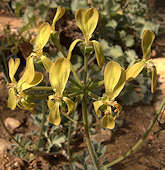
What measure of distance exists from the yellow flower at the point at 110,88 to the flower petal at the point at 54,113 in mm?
192

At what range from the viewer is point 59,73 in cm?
108

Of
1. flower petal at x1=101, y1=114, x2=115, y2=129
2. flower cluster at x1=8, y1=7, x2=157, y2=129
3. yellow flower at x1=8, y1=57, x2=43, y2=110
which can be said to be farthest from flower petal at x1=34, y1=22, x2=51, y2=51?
flower petal at x1=101, y1=114, x2=115, y2=129

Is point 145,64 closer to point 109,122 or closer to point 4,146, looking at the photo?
point 109,122

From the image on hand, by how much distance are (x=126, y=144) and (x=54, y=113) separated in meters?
1.43

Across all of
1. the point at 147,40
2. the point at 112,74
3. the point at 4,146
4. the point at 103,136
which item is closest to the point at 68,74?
the point at 112,74

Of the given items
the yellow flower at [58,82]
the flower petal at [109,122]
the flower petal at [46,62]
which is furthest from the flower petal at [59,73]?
the flower petal at [109,122]

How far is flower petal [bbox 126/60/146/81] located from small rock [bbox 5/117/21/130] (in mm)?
1631

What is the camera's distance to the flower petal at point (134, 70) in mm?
1223

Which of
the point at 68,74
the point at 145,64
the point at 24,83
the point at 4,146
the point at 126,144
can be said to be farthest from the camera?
the point at 126,144

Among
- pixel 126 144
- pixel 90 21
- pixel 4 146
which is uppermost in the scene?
pixel 90 21

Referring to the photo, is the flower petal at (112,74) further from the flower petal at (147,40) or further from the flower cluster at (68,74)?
the flower petal at (147,40)

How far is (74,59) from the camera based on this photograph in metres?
2.83

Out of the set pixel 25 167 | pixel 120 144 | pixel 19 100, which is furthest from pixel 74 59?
pixel 19 100

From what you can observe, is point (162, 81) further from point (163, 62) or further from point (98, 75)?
point (98, 75)
